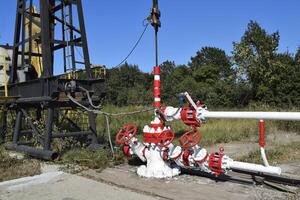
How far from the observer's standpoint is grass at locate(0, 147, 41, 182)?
691 centimetres

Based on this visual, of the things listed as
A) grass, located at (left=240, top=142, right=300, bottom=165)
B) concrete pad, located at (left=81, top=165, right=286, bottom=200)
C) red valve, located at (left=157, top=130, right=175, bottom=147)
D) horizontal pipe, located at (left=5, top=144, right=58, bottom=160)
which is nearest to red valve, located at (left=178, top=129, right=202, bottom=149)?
red valve, located at (left=157, top=130, right=175, bottom=147)

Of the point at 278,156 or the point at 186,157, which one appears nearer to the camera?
the point at 186,157

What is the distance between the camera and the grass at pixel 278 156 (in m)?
8.29

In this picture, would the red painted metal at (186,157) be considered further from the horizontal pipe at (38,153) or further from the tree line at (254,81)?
the tree line at (254,81)

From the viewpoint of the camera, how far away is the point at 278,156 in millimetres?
8773

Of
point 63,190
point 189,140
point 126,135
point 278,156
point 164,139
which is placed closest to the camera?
point 63,190

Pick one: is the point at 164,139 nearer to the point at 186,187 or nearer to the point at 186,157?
the point at 186,157

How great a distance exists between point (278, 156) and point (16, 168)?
213 inches

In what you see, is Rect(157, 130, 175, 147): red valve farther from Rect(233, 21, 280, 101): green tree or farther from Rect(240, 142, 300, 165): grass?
Rect(233, 21, 280, 101): green tree

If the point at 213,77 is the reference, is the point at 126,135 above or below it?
below

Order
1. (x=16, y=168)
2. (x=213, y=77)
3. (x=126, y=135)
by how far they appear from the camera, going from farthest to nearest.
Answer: (x=213, y=77)
(x=16, y=168)
(x=126, y=135)

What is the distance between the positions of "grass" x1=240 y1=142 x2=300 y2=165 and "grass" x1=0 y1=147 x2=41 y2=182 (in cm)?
417

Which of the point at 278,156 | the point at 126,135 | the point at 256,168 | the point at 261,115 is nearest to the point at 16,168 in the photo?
the point at 126,135

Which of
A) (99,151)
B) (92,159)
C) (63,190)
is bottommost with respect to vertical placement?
(63,190)
